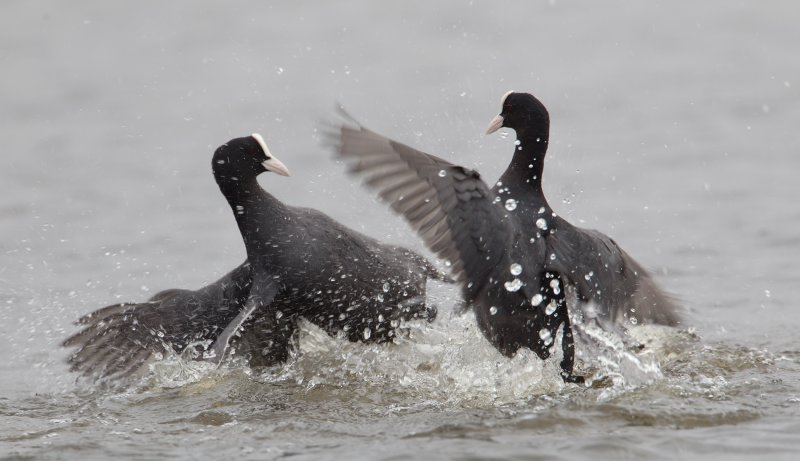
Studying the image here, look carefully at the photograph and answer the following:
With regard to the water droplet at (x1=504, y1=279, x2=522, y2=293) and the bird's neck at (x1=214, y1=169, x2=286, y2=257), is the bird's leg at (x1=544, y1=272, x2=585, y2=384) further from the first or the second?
the bird's neck at (x1=214, y1=169, x2=286, y2=257)

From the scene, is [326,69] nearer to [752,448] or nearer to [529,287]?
[529,287]

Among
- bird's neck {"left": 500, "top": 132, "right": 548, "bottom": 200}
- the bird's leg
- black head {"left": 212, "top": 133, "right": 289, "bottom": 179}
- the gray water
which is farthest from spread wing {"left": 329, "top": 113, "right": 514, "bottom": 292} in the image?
black head {"left": 212, "top": 133, "right": 289, "bottom": 179}

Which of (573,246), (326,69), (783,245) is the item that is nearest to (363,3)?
(326,69)

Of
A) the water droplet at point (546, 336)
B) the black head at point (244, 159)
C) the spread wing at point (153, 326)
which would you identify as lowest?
the water droplet at point (546, 336)

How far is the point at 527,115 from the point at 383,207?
2.56 metres

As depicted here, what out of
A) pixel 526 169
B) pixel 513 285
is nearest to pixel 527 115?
pixel 526 169

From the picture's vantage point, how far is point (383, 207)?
8461 mm

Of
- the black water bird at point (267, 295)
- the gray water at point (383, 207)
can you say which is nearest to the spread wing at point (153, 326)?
the black water bird at point (267, 295)

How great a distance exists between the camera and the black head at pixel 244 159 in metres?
6.11

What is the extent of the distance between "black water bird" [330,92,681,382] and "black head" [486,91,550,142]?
0.11 m

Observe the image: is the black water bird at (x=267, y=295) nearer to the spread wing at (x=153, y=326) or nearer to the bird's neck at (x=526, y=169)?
the spread wing at (x=153, y=326)

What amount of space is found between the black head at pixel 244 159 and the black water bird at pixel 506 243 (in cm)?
70

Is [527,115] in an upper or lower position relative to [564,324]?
upper

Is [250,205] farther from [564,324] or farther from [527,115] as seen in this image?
[564,324]
